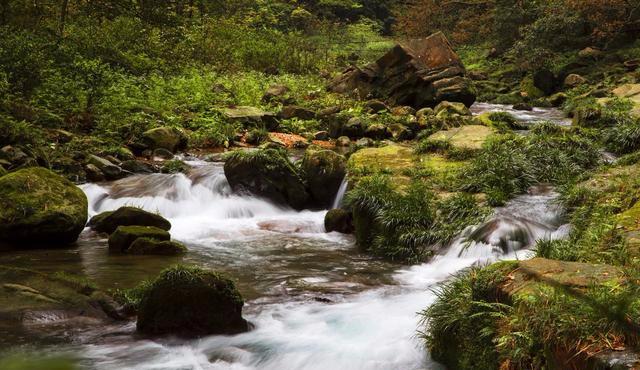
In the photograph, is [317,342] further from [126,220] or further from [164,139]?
[164,139]

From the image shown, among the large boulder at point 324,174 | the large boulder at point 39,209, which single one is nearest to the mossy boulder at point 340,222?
the large boulder at point 324,174

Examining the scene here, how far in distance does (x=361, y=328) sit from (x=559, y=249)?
92.1 inches

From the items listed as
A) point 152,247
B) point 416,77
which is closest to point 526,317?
point 152,247

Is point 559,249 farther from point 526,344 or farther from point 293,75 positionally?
point 293,75

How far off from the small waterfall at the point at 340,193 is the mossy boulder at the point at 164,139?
5823mm

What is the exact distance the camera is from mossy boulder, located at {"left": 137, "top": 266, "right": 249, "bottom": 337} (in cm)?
605

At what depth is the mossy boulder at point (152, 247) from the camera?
8.99 meters

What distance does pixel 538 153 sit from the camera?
36.8 ft

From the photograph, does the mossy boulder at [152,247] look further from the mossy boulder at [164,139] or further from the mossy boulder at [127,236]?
the mossy boulder at [164,139]

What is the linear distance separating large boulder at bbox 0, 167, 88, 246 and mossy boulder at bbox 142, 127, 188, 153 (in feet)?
19.8

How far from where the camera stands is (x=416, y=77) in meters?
22.5

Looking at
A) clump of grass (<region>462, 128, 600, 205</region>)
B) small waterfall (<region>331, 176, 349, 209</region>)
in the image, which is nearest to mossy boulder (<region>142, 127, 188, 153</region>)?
small waterfall (<region>331, 176, 349, 209</region>)

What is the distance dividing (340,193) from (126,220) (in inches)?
161

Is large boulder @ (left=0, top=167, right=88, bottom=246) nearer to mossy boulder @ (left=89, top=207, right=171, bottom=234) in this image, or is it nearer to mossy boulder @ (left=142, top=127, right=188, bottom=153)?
mossy boulder @ (left=89, top=207, right=171, bottom=234)
